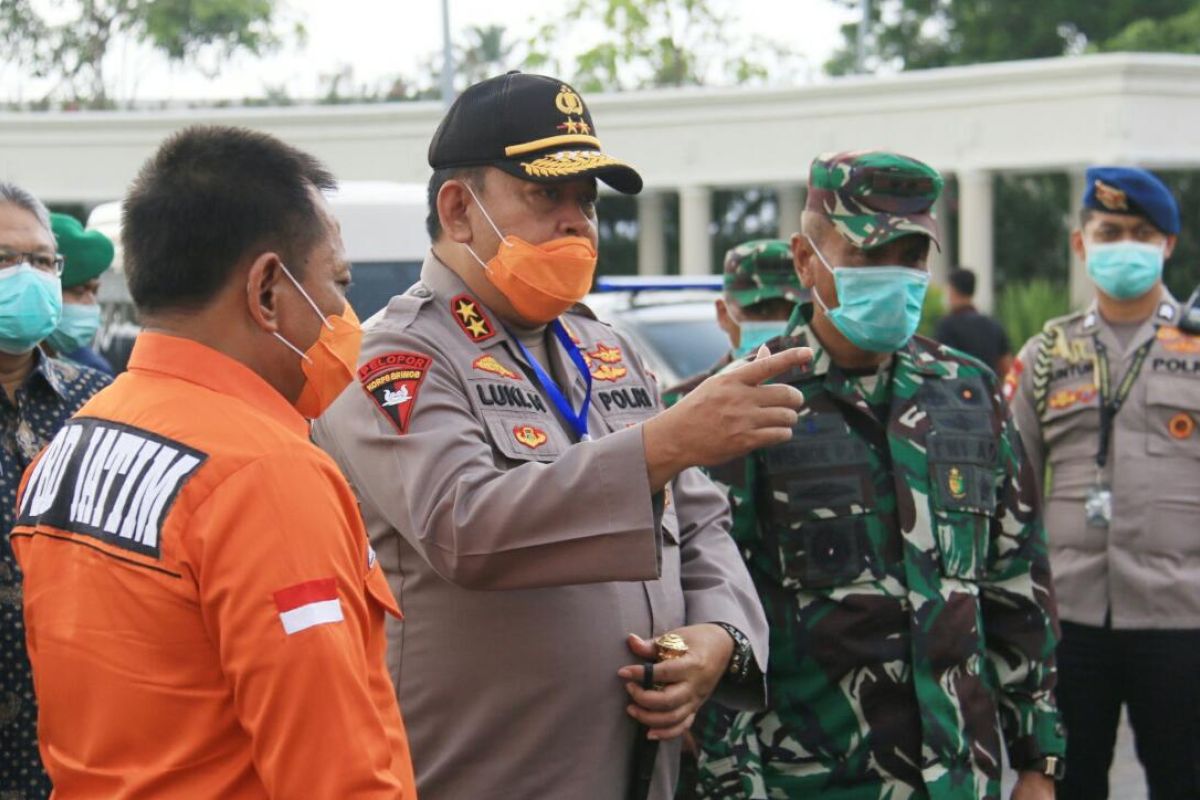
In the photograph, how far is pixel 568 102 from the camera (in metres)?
3.05

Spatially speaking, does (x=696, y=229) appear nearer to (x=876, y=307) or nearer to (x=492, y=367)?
(x=876, y=307)

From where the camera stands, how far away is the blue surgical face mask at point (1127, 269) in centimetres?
507

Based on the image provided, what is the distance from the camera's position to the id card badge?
488 centimetres

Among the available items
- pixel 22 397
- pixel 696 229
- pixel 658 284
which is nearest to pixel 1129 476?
pixel 22 397

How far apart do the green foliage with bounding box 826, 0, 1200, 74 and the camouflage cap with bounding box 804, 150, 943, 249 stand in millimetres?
36331

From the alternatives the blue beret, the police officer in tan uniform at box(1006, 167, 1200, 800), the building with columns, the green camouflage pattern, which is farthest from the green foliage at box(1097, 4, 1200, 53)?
the green camouflage pattern

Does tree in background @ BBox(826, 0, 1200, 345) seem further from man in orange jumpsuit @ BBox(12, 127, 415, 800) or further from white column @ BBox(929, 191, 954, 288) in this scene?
man in orange jumpsuit @ BBox(12, 127, 415, 800)

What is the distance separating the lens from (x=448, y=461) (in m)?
2.66

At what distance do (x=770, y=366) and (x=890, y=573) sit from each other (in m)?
1.21

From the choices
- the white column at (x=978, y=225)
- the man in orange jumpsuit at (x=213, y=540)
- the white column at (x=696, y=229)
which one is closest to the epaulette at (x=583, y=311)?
the man in orange jumpsuit at (x=213, y=540)

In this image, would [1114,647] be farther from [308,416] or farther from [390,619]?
[308,416]

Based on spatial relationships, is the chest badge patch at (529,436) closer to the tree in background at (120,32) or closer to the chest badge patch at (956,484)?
the chest badge patch at (956,484)

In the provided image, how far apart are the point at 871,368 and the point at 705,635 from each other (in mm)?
1061

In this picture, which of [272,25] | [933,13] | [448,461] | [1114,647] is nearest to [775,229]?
[933,13]
